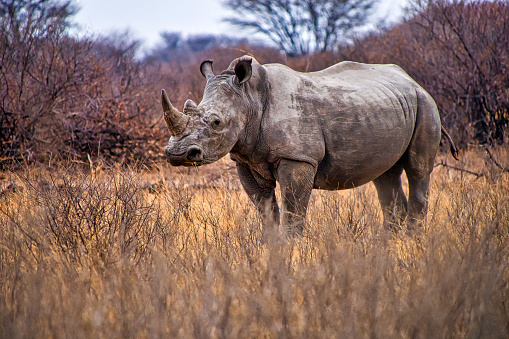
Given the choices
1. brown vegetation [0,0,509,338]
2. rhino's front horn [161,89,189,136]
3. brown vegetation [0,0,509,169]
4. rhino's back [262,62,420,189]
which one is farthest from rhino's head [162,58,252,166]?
brown vegetation [0,0,509,169]

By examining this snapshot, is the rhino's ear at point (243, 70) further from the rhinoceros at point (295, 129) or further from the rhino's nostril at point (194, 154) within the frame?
the rhino's nostril at point (194, 154)

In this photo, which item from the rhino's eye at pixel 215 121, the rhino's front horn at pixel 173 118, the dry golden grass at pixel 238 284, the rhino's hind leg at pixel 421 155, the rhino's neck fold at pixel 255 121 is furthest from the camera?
the rhino's hind leg at pixel 421 155

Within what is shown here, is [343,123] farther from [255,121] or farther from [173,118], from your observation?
[173,118]

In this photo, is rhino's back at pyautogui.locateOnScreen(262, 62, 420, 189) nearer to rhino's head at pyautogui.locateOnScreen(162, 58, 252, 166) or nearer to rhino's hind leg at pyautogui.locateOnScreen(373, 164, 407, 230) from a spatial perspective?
rhino's head at pyautogui.locateOnScreen(162, 58, 252, 166)

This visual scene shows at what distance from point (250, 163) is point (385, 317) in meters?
1.84

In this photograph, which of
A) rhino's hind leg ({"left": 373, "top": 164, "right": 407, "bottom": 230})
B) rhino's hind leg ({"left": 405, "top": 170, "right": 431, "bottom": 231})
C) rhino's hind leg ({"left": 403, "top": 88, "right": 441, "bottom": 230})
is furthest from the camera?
rhino's hind leg ({"left": 373, "top": 164, "right": 407, "bottom": 230})

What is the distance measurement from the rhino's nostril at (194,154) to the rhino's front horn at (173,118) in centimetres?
14

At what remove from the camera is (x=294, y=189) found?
12.5 ft

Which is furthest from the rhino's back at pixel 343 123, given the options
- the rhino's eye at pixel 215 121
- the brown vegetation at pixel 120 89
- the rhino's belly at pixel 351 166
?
the brown vegetation at pixel 120 89

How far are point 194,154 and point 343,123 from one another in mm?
1166

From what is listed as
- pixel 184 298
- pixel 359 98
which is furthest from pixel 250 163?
pixel 184 298

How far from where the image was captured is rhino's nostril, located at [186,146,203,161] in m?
3.44

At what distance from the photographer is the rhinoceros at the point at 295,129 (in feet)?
11.7

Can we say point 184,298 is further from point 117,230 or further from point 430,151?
point 430,151
